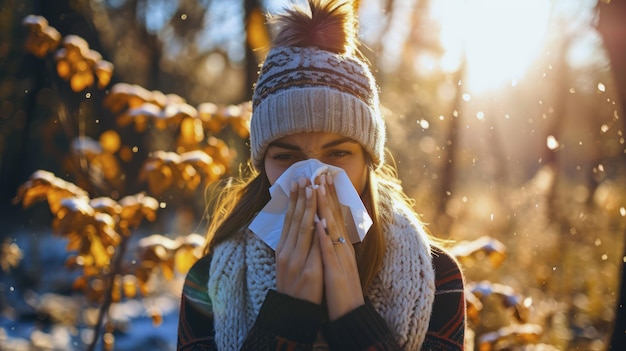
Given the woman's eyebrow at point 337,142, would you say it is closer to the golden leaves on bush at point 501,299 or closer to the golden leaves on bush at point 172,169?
the golden leaves on bush at point 172,169

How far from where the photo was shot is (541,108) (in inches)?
361

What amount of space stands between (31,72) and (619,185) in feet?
32.5

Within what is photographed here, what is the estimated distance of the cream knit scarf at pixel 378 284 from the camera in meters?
1.73

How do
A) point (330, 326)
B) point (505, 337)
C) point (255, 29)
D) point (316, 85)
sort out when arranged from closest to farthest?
point (330, 326) < point (316, 85) < point (505, 337) < point (255, 29)

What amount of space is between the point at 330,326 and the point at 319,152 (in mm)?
619

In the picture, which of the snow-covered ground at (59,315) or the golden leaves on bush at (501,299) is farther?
the snow-covered ground at (59,315)

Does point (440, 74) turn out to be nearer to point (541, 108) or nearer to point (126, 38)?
point (541, 108)

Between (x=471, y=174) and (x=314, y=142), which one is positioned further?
(x=471, y=174)

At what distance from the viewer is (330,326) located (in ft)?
5.29

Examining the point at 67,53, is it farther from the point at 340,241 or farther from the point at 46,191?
the point at 340,241

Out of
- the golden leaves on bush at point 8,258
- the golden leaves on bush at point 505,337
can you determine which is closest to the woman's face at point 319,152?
the golden leaves on bush at point 505,337

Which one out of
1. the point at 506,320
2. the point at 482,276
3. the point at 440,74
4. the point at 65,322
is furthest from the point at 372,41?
the point at 65,322

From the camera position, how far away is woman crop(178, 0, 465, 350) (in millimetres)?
1621

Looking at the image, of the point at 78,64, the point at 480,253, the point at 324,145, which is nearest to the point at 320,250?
the point at 324,145
